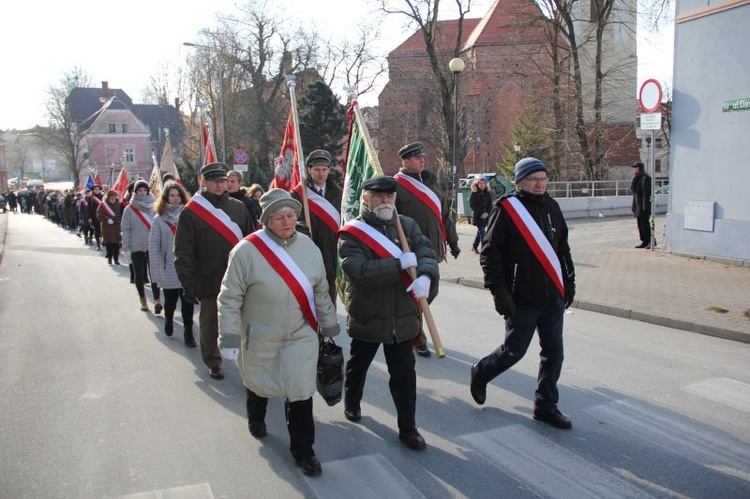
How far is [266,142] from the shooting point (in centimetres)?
4309

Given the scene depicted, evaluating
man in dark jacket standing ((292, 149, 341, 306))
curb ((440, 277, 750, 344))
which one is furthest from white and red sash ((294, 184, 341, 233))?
curb ((440, 277, 750, 344))

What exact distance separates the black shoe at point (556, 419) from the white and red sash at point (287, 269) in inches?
78.9

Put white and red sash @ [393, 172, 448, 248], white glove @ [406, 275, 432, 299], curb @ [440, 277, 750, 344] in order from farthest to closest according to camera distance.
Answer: curb @ [440, 277, 750, 344] < white and red sash @ [393, 172, 448, 248] < white glove @ [406, 275, 432, 299]

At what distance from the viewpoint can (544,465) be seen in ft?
13.8

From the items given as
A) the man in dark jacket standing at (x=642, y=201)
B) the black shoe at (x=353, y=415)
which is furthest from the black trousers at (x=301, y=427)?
the man in dark jacket standing at (x=642, y=201)

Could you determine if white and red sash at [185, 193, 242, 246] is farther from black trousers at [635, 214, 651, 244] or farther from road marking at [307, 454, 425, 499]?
black trousers at [635, 214, 651, 244]

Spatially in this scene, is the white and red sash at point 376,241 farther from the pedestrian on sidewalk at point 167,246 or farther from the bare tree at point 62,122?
the bare tree at point 62,122

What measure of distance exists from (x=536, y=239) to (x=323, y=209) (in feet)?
7.36

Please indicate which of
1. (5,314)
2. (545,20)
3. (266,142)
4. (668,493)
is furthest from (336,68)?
(668,493)

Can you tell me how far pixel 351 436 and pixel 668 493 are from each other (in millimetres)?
2142

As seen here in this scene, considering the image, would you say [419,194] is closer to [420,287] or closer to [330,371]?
[420,287]

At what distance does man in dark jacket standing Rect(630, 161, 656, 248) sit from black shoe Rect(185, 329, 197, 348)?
35.8 ft

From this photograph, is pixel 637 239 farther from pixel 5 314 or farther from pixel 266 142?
pixel 266 142

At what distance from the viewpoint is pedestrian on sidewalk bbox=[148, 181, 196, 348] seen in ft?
25.6
